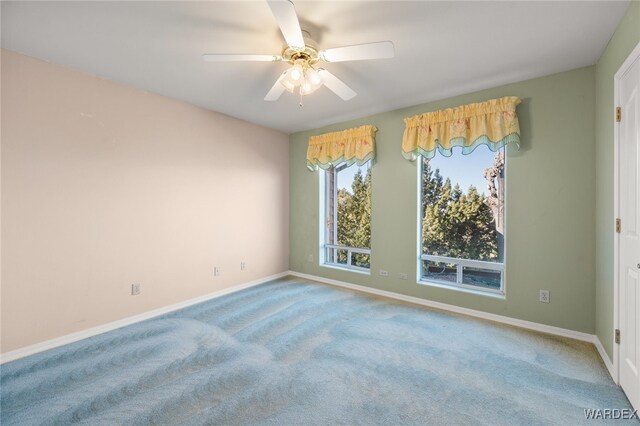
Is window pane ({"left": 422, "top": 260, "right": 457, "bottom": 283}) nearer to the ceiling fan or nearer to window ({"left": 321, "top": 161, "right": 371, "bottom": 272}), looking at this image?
window ({"left": 321, "top": 161, "right": 371, "bottom": 272})

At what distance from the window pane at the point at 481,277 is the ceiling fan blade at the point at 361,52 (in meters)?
2.64

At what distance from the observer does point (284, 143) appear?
4801 millimetres

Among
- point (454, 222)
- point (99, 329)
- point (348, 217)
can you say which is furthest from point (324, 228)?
point (99, 329)

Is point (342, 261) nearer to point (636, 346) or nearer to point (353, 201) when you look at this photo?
point (353, 201)

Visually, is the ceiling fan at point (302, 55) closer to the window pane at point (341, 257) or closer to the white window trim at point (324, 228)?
the white window trim at point (324, 228)

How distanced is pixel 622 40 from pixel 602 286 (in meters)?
1.88

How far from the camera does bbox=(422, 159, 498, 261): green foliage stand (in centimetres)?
321

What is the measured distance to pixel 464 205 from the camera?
Result: 3334mm

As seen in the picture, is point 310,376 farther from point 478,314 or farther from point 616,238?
point 616,238

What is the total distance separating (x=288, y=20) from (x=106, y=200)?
252cm

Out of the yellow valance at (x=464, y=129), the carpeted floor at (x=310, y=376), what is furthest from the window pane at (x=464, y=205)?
the carpeted floor at (x=310, y=376)

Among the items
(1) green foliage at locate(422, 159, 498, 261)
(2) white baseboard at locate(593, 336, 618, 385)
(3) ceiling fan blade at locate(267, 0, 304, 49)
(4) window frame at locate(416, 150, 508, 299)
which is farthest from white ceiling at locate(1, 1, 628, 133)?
(2) white baseboard at locate(593, 336, 618, 385)

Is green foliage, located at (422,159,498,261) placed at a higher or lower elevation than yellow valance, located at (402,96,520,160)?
lower

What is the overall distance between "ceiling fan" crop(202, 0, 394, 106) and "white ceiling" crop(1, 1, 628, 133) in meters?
0.17
